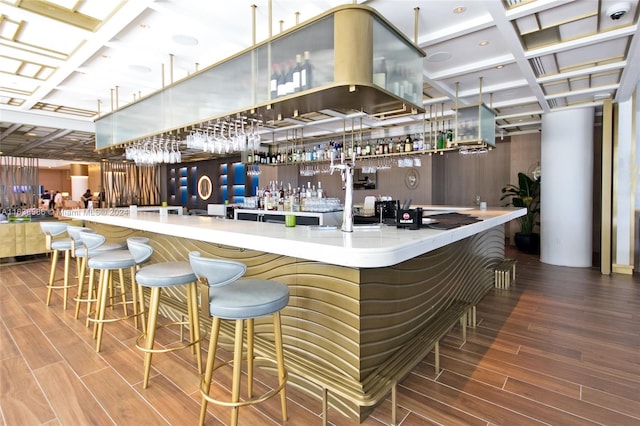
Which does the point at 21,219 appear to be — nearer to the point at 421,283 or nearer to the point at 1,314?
the point at 1,314

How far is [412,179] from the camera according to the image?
8836 millimetres

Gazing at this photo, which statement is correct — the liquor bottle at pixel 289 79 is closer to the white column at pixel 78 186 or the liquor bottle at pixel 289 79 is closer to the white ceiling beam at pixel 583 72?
the white ceiling beam at pixel 583 72

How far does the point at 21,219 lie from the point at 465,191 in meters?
10.2

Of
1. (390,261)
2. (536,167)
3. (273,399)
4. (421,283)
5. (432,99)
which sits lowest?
(273,399)

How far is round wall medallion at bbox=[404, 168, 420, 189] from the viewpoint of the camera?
8747mm

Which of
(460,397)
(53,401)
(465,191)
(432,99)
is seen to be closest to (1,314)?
(53,401)

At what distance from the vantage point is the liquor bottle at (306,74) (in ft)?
8.33

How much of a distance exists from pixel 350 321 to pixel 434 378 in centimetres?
94

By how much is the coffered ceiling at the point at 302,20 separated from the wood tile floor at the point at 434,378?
2901 mm

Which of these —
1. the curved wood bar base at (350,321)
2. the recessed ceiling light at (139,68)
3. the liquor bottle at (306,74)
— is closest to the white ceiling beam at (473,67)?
the liquor bottle at (306,74)

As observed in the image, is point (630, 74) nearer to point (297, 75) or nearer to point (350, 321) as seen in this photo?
point (297, 75)

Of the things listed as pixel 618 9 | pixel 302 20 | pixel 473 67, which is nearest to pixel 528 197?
pixel 473 67

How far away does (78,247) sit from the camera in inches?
150

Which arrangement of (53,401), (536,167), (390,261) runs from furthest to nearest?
(536,167), (53,401), (390,261)
